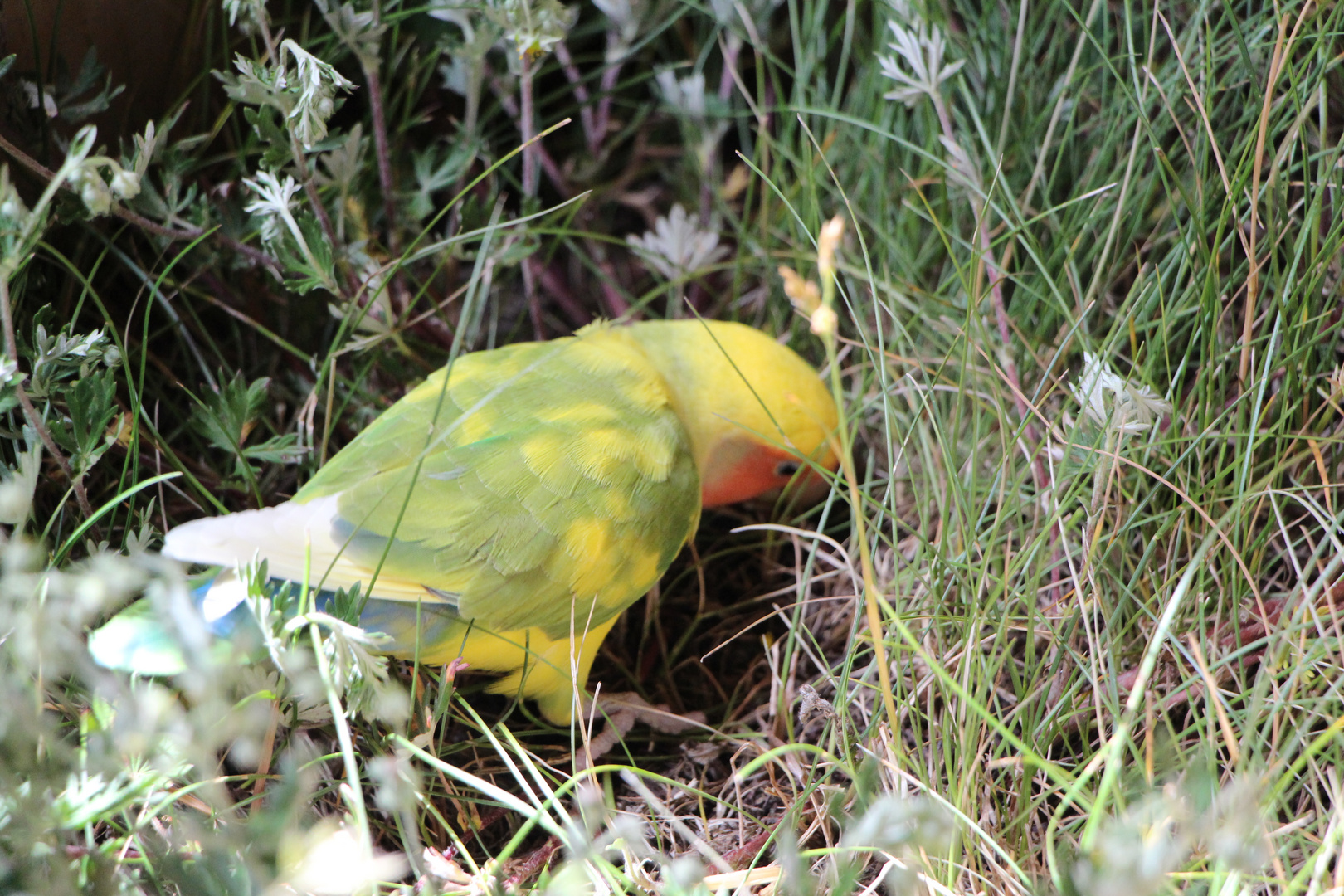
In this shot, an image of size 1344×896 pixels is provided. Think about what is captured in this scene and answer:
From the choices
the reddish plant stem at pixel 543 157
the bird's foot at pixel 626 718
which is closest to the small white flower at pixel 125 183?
the reddish plant stem at pixel 543 157

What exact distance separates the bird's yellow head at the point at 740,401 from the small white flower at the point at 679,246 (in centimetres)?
19

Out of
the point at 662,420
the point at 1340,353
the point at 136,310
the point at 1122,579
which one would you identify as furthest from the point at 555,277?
the point at 1340,353

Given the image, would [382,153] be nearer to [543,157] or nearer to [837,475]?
[543,157]

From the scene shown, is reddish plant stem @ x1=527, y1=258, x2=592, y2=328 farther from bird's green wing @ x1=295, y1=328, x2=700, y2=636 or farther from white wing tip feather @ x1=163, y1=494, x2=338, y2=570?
white wing tip feather @ x1=163, y1=494, x2=338, y2=570

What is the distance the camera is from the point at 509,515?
1272 millimetres

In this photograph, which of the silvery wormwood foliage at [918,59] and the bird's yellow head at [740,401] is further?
the bird's yellow head at [740,401]

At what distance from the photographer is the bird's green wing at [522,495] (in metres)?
1.25

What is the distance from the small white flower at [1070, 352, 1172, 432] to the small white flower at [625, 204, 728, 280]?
775 millimetres

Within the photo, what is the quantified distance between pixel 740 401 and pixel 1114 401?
591mm

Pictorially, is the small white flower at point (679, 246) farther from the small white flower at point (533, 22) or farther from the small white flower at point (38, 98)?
the small white flower at point (38, 98)

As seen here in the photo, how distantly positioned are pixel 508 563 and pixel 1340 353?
116cm

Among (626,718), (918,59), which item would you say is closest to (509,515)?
(626,718)

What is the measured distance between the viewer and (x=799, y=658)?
155 centimetres

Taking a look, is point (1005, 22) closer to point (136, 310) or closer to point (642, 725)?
point (642, 725)
